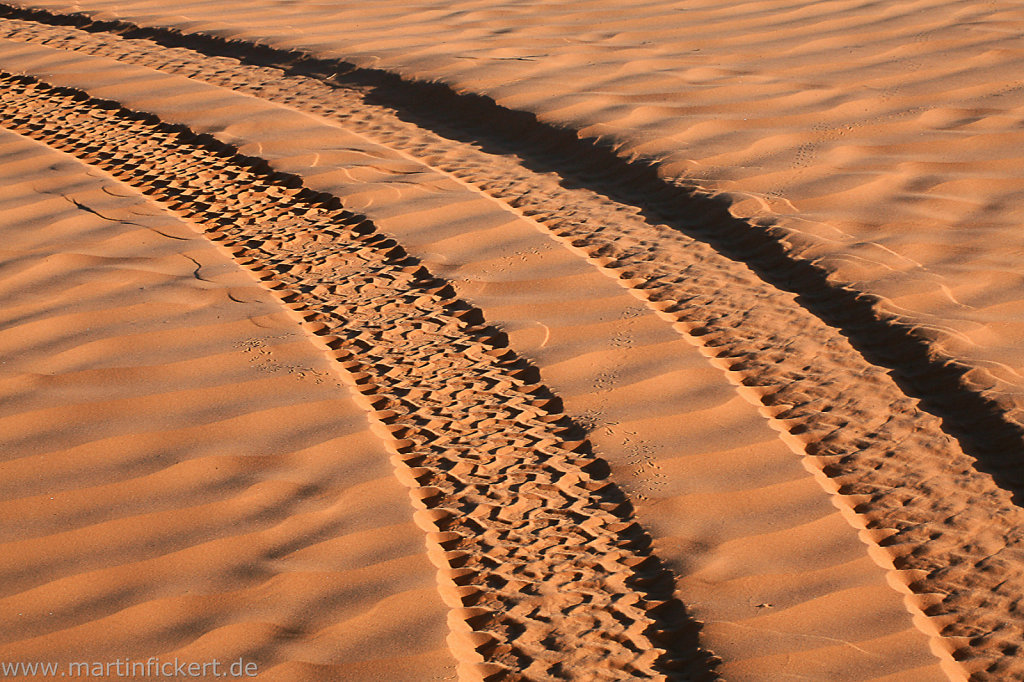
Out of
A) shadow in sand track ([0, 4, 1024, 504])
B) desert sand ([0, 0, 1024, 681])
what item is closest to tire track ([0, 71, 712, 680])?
desert sand ([0, 0, 1024, 681])

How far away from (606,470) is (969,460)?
93cm

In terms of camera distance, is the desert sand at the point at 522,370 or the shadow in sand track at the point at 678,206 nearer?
the desert sand at the point at 522,370

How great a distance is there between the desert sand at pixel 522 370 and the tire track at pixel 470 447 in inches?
0.4

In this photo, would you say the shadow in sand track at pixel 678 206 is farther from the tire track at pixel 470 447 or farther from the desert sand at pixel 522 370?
the tire track at pixel 470 447

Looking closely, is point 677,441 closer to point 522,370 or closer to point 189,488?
point 522,370

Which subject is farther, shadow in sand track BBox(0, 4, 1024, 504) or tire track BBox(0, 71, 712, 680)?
shadow in sand track BBox(0, 4, 1024, 504)

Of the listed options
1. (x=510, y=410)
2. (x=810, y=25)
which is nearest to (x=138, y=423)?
(x=510, y=410)

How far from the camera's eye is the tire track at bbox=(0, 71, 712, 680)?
1.96 meters

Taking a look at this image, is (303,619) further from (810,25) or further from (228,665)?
(810,25)

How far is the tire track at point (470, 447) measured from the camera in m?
1.96

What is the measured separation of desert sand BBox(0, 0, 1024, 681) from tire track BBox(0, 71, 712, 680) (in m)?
0.01

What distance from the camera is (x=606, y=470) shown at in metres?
2.40

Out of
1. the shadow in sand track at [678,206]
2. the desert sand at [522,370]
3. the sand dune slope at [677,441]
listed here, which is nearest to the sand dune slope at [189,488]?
the desert sand at [522,370]

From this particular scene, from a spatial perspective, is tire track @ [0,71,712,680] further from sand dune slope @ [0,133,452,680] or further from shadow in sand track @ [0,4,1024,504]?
shadow in sand track @ [0,4,1024,504]
